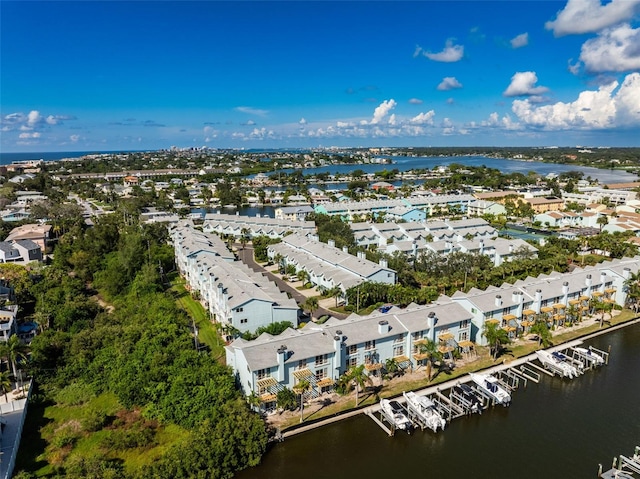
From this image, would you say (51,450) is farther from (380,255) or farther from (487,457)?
(380,255)

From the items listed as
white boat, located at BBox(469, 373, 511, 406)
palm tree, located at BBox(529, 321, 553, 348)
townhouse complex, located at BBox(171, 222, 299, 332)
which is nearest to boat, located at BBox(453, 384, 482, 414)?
white boat, located at BBox(469, 373, 511, 406)

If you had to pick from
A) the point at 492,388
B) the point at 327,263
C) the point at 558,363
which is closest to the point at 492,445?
the point at 492,388

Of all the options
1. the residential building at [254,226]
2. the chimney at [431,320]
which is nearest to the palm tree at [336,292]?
the chimney at [431,320]

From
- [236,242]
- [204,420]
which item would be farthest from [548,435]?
[236,242]

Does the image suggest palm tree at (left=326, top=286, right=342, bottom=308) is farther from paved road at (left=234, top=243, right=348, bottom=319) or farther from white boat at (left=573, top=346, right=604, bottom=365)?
white boat at (left=573, top=346, right=604, bottom=365)

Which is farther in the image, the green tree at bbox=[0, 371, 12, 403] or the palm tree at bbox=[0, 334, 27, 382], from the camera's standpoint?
the palm tree at bbox=[0, 334, 27, 382]

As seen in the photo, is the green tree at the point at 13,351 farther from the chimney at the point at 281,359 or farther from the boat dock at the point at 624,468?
the boat dock at the point at 624,468
